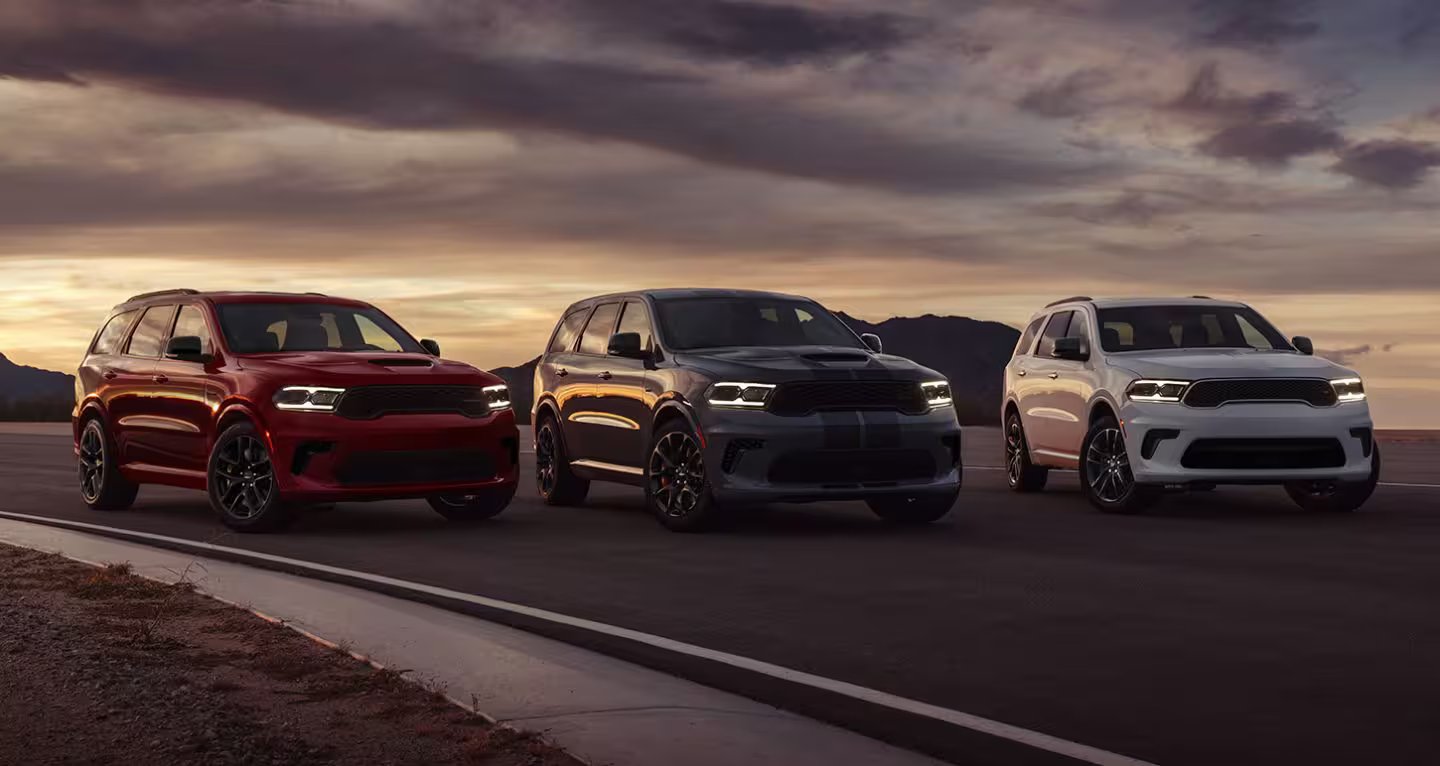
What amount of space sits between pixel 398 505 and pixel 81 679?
993 centimetres

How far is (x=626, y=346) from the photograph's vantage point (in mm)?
14805

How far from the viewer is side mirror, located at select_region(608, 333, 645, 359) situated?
14.7 m

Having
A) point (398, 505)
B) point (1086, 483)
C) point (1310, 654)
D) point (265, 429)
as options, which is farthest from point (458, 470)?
point (1310, 654)

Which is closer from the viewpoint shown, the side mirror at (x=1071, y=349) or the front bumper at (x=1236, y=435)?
the front bumper at (x=1236, y=435)

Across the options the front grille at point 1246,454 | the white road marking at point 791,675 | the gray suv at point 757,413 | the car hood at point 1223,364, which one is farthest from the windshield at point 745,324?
the white road marking at point 791,675

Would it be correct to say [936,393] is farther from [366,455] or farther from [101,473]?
[101,473]

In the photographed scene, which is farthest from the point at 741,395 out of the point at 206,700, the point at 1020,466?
the point at 206,700

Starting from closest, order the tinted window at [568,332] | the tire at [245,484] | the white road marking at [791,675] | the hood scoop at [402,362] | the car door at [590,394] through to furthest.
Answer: the white road marking at [791,675]
the tire at [245,484]
the hood scoop at [402,362]
the car door at [590,394]
the tinted window at [568,332]

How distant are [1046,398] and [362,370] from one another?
672cm

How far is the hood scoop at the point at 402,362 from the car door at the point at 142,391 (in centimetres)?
212

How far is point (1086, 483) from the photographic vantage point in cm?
1619

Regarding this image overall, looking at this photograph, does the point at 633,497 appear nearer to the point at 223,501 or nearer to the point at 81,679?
the point at 223,501

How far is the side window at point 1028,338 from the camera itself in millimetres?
18609

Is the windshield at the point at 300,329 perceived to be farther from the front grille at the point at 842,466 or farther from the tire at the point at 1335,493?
the tire at the point at 1335,493
